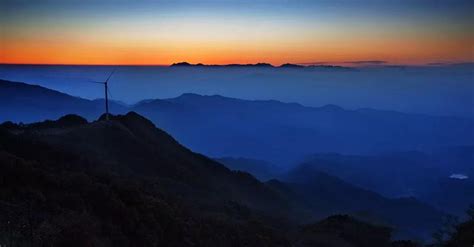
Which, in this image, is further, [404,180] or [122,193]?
[404,180]

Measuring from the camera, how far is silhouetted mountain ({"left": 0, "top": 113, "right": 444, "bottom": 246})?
782 inches

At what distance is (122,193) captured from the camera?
26.2m

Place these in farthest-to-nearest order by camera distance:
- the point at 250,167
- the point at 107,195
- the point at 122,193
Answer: the point at 250,167 → the point at 122,193 → the point at 107,195

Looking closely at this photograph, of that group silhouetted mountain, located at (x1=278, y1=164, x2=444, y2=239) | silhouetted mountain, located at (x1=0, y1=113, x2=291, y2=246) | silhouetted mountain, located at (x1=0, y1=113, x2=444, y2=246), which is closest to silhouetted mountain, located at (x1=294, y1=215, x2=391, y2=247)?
silhouetted mountain, located at (x1=0, y1=113, x2=444, y2=246)

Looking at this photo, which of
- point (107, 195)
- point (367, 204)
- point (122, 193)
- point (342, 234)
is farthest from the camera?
point (367, 204)

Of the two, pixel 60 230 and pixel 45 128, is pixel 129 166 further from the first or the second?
pixel 60 230

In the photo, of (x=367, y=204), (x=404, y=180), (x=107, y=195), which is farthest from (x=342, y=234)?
(x=404, y=180)

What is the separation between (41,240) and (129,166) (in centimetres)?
3665

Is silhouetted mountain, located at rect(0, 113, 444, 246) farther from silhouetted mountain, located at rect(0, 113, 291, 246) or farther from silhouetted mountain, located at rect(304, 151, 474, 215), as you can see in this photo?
silhouetted mountain, located at rect(304, 151, 474, 215)

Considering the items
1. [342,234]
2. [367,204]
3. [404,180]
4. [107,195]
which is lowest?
[404,180]

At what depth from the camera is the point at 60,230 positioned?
1695 cm

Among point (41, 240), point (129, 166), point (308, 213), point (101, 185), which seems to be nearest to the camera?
point (41, 240)

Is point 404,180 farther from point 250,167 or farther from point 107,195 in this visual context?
point 107,195

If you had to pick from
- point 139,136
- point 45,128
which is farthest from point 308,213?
point 45,128
